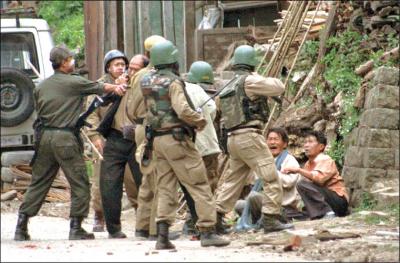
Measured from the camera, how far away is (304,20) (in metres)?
18.4

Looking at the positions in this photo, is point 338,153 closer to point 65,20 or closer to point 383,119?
point 383,119

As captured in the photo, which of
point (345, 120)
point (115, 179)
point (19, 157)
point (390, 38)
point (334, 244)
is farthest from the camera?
point (19, 157)

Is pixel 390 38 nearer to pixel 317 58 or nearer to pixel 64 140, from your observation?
pixel 317 58

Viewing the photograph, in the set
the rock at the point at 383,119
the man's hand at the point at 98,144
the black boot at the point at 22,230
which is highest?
the rock at the point at 383,119

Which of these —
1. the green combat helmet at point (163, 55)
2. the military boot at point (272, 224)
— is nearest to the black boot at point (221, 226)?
the military boot at point (272, 224)

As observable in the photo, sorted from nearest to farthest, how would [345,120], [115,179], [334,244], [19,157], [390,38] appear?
[334,244]
[115,179]
[345,120]
[390,38]
[19,157]

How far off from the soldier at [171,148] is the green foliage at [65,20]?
1710cm

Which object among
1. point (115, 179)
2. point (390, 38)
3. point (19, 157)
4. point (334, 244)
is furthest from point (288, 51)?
point (334, 244)

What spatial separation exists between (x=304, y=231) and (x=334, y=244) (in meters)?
1.09

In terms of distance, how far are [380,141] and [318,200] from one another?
3.17ft

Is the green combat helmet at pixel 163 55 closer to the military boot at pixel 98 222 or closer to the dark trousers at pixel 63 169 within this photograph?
the dark trousers at pixel 63 169

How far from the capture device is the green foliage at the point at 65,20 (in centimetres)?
2917

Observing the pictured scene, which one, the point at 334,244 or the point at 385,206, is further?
the point at 385,206

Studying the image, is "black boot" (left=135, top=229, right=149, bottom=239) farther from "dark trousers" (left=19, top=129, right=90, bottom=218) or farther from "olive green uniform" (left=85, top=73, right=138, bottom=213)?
"olive green uniform" (left=85, top=73, right=138, bottom=213)
